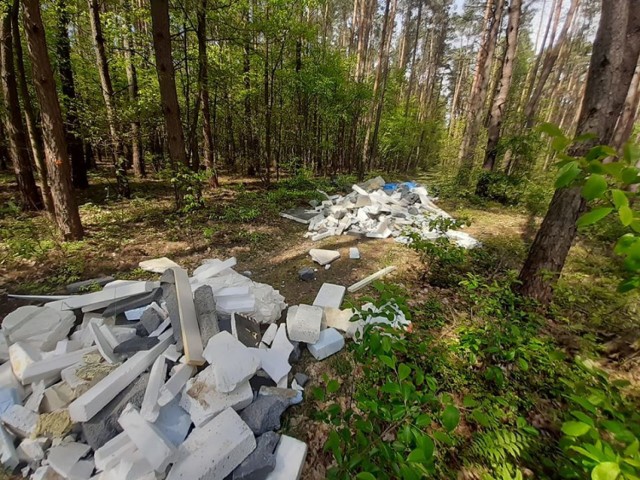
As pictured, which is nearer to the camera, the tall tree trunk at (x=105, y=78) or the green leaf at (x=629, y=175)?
the green leaf at (x=629, y=175)

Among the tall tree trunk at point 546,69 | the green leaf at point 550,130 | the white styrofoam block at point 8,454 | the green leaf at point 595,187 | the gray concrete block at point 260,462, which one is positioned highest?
the tall tree trunk at point 546,69

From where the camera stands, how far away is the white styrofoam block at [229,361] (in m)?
1.99

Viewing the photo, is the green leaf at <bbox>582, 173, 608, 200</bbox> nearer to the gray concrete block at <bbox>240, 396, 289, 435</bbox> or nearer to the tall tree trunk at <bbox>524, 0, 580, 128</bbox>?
the gray concrete block at <bbox>240, 396, 289, 435</bbox>

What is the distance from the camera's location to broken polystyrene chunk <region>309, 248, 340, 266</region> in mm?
4648

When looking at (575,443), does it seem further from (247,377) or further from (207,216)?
(207,216)

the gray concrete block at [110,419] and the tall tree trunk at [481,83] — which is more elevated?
the tall tree trunk at [481,83]

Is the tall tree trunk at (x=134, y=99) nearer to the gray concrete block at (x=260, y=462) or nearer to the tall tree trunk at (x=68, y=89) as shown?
the tall tree trunk at (x=68, y=89)

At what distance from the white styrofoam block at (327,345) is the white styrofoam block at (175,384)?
1.12m

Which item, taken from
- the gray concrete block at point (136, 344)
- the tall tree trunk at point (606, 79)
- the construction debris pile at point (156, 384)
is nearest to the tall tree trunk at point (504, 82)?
the tall tree trunk at point (606, 79)

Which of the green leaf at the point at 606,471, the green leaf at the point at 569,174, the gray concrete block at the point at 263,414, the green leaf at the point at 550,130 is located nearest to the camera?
the green leaf at the point at 606,471

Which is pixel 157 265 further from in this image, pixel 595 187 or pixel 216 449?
pixel 595 187

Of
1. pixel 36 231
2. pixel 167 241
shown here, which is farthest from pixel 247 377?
pixel 36 231

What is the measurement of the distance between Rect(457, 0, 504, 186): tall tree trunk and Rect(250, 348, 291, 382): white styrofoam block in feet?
30.9

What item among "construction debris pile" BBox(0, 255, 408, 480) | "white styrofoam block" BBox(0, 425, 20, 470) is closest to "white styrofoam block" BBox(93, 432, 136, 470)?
"construction debris pile" BBox(0, 255, 408, 480)
